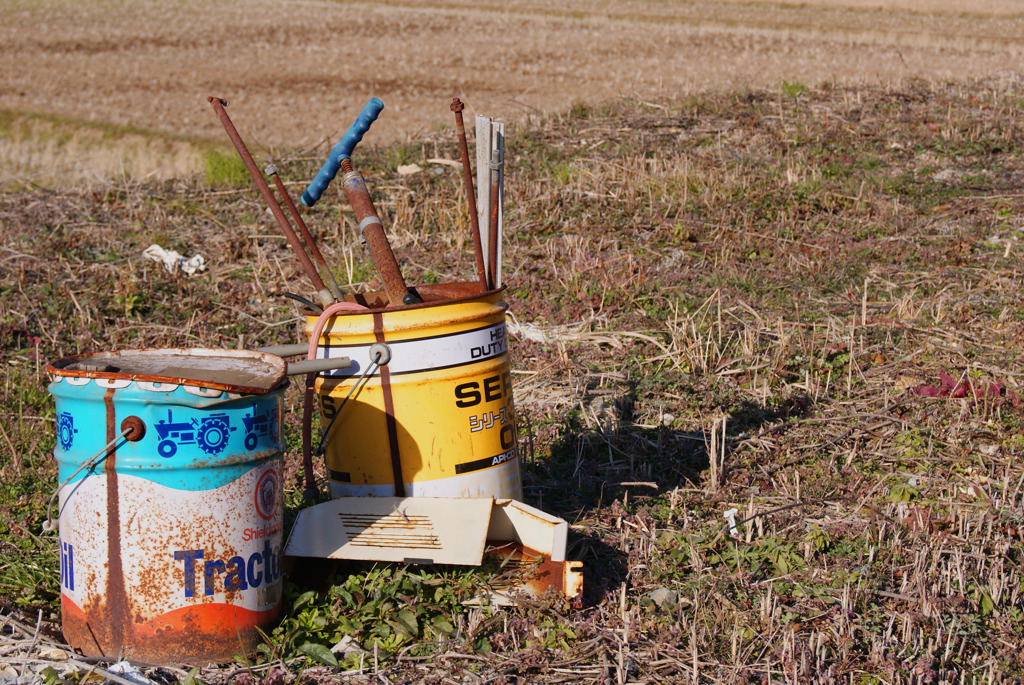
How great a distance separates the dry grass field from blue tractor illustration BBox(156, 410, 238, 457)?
0.65 meters

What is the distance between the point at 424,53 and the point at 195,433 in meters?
22.2

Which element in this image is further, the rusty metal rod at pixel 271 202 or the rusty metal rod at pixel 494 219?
the rusty metal rod at pixel 494 219

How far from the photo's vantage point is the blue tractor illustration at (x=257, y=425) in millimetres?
2695

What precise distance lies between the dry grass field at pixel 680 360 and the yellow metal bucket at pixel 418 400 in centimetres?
35

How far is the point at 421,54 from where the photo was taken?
23172 mm

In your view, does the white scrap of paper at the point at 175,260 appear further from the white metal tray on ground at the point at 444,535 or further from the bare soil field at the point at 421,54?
the bare soil field at the point at 421,54

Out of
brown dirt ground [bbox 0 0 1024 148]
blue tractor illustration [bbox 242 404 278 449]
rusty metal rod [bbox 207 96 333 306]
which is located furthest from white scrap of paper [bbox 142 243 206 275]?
blue tractor illustration [bbox 242 404 278 449]

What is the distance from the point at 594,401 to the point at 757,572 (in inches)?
68.8

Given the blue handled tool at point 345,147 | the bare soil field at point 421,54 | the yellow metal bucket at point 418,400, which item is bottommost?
the yellow metal bucket at point 418,400

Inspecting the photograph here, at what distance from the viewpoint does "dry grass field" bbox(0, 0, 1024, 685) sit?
290 centimetres

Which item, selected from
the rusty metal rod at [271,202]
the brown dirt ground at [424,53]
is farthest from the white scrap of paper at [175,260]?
the rusty metal rod at [271,202]

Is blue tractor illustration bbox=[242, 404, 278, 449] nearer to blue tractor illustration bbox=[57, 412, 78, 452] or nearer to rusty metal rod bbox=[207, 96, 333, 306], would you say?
blue tractor illustration bbox=[57, 412, 78, 452]

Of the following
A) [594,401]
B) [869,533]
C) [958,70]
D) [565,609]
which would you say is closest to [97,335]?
[594,401]

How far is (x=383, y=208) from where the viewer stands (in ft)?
25.0
